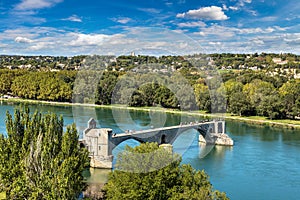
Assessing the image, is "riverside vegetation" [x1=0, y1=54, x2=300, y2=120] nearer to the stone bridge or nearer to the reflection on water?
the stone bridge

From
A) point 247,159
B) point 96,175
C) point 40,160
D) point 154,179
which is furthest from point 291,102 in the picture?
point 40,160

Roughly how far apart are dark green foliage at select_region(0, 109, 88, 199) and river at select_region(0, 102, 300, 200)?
7.05 feet

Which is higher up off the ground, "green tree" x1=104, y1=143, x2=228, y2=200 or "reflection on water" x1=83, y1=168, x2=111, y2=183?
"green tree" x1=104, y1=143, x2=228, y2=200

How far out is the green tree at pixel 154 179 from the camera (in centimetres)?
1212

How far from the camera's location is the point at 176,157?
1330cm

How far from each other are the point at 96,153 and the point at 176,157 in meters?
8.84

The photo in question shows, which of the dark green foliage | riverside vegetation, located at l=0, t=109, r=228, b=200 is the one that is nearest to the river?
the dark green foliage

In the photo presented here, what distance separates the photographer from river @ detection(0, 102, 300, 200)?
1806cm

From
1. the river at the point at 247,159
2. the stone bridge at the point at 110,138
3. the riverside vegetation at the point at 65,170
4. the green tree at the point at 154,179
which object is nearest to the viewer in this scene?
the riverside vegetation at the point at 65,170

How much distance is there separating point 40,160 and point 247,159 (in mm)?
15255

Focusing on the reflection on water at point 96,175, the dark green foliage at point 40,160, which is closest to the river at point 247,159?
the reflection on water at point 96,175

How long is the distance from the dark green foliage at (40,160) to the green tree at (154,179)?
1.33 meters

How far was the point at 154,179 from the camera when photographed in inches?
479

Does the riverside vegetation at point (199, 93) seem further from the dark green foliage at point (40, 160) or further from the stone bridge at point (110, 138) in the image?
the dark green foliage at point (40, 160)
